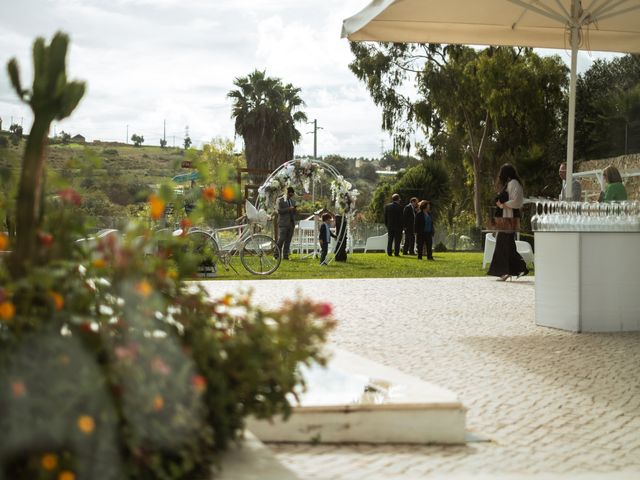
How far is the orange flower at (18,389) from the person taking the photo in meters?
2.39

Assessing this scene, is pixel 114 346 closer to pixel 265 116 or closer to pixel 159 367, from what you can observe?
pixel 159 367

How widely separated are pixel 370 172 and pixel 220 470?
330 feet

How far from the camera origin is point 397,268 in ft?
60.3

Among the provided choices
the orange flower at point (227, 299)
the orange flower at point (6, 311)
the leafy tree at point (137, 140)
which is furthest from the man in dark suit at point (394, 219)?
the leafy tree at point (137, 140)

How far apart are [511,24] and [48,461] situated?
30.8 feet

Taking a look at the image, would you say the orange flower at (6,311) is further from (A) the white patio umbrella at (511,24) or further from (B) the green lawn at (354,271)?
(B) the green lawn at (354,271)

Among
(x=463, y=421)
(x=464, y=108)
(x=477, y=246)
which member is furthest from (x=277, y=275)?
(x=464, y=108)

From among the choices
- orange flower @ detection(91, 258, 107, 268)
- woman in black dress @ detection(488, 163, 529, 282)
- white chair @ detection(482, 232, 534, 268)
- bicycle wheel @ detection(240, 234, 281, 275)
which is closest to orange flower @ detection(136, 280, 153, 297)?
orange flower @ detection(91, 258, 107, 268)

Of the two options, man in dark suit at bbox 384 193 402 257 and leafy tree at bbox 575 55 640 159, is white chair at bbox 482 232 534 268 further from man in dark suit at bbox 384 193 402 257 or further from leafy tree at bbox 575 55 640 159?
leafy tree at bbox 575 55 640 159

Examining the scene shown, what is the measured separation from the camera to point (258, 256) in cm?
1585

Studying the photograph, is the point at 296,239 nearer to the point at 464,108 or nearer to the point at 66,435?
the point at 464,108

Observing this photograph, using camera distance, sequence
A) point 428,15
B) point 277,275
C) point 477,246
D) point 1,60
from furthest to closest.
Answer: point 477,246
point 277,275
point 428,15
point 1,60

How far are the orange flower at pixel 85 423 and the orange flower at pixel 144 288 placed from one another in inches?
16.7

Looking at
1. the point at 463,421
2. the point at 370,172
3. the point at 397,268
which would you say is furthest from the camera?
the point at 370,172
